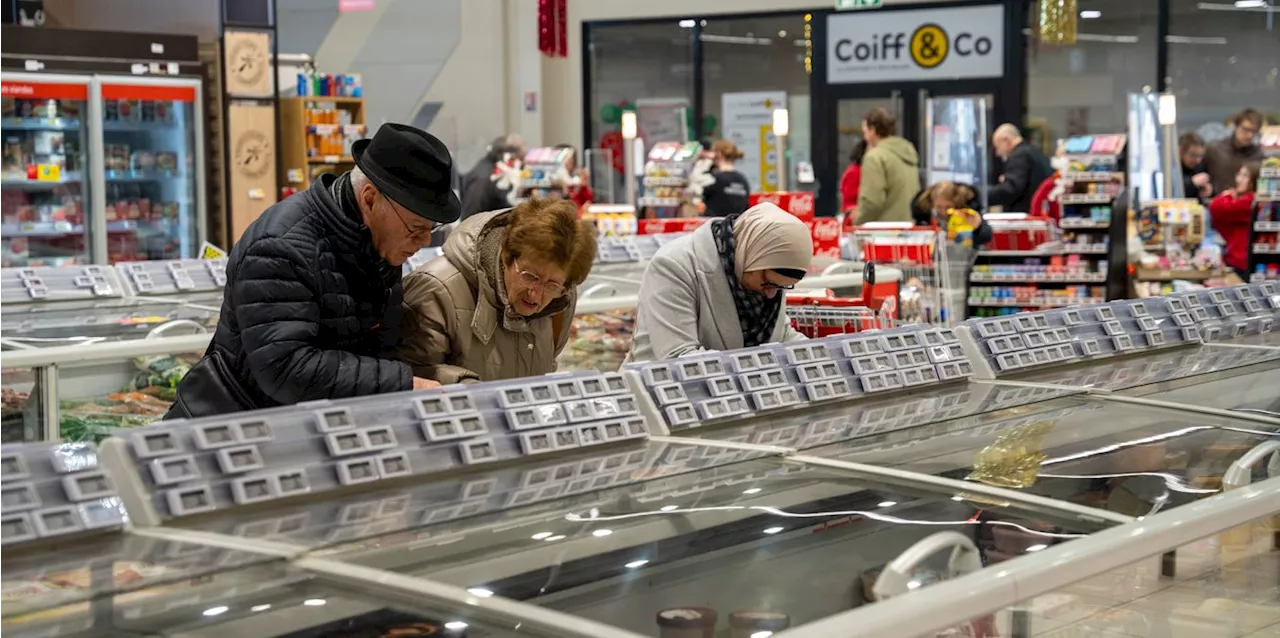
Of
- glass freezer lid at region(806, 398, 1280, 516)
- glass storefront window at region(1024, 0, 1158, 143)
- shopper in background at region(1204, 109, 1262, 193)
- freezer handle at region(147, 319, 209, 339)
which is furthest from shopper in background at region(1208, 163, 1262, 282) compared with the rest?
glass freezer lid at region(806, 398, 1280, 516)

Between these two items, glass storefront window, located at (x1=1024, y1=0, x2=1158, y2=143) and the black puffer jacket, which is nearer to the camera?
the black puffer jacket

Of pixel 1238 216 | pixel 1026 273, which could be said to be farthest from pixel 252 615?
pixel 1238 216

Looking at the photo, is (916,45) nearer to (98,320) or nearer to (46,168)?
(46,168)

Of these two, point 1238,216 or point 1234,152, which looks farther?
point 1234,152

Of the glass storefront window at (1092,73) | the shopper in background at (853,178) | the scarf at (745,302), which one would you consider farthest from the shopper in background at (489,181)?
the scarf at (745,302)

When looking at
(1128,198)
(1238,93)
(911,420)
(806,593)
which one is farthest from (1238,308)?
(1238,93)

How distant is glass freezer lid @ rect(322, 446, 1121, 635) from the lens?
1.68 metres

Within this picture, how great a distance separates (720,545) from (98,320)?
364 cm

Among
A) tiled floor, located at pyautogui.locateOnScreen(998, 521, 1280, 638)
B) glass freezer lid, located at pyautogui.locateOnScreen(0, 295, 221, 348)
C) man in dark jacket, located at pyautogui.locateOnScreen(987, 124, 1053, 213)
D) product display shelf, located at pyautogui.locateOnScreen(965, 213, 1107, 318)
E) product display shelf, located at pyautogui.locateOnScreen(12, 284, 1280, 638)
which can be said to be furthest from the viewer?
man in dark jacket, located at pyautogui.locateOnScreen(987, 124, 1053, 213)

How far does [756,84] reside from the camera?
17141mm

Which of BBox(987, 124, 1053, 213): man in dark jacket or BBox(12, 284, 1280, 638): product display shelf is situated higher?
BBox(987, 124, 1053, 213): man in dark jacket

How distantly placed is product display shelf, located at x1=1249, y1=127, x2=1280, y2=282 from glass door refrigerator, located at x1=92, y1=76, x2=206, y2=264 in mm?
7811

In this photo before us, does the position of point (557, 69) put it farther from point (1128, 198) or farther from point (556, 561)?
point (556, 561)

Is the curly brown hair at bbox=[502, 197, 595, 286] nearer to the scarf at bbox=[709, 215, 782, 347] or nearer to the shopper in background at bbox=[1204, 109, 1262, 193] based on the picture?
the scarf at bbox=[709, 215, 782, 347]
